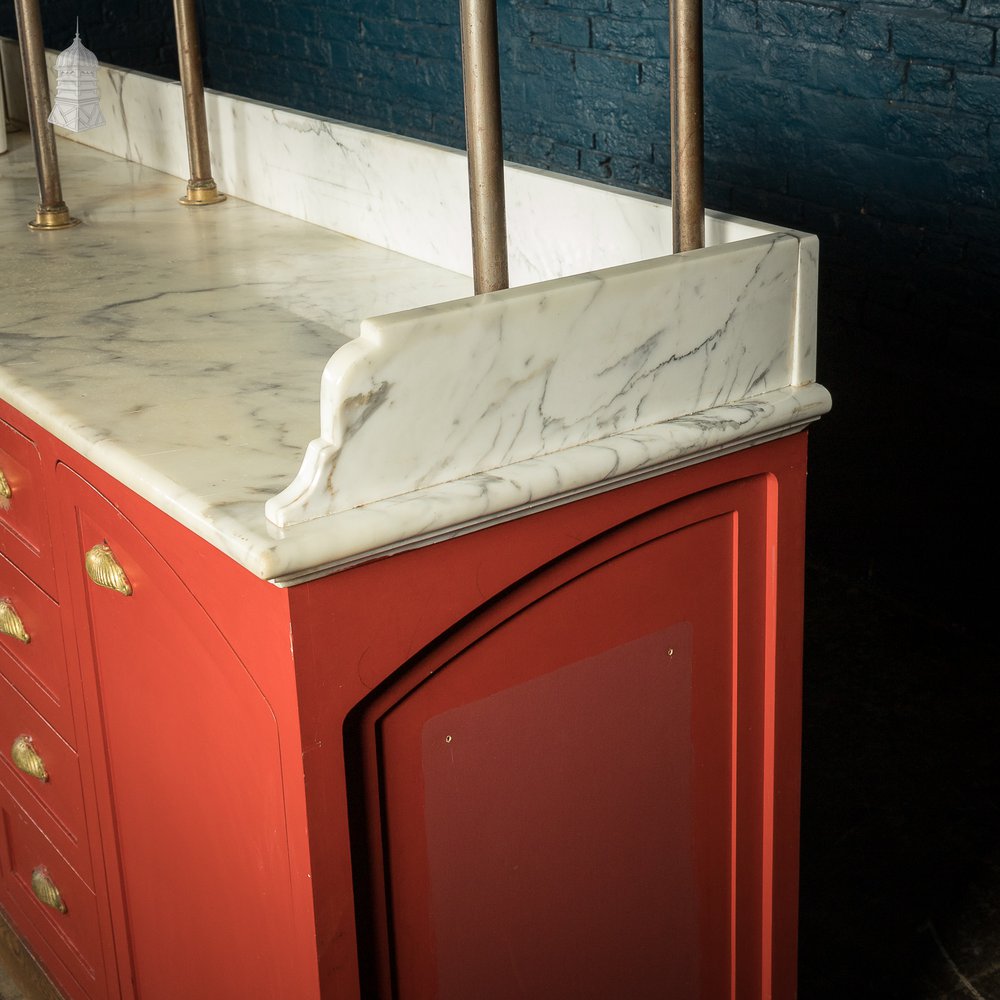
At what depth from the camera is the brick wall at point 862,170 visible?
2.51 meters

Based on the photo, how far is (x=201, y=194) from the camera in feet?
6.96

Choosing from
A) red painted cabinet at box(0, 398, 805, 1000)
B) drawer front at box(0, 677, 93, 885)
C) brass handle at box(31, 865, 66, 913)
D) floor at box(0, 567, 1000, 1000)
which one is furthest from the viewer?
floor at box(0, 567, 1000, 1000)

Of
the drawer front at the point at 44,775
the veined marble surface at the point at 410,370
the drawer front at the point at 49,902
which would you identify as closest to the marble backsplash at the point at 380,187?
the veined marble surface at the point at 410,370

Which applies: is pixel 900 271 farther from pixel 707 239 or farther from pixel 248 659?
pixel 248 659

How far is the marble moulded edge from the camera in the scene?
97 cm

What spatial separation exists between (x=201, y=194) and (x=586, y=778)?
4.06ft

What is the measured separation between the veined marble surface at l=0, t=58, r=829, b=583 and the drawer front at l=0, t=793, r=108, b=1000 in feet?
2.14

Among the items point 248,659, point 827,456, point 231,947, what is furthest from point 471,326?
point 827,456

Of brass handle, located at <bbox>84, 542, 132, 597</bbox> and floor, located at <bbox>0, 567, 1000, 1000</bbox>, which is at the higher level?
brass handle, located at <bbox>84, 542, 132, 597</bbox>

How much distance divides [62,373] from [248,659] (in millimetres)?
434

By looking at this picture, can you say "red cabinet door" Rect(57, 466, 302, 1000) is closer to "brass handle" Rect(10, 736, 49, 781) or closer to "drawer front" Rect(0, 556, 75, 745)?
"drawer front" Rect(0, 556, 75, 745)

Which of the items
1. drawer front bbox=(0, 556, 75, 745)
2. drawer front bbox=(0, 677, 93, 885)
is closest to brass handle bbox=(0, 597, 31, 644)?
drawer front bbox=(0, 556, 75, 745)

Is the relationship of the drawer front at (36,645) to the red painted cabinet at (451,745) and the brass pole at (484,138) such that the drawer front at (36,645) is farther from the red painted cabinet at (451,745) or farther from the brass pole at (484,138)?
the brass pole at (484,138)

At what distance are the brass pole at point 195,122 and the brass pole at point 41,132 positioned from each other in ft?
0.64
